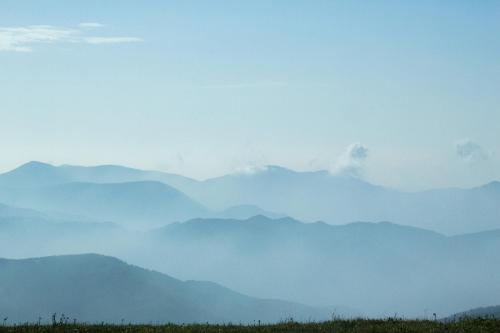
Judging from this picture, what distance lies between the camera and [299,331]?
22.8 metres

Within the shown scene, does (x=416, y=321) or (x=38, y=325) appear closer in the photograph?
(x=38, y=325)

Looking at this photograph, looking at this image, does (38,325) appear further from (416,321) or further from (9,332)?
(416,321)

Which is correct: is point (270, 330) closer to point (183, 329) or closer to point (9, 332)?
point (183, 329)

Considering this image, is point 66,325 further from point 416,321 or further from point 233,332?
point 416,321

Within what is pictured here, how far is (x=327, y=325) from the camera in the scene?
2394 cm

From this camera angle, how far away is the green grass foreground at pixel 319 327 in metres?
22.6

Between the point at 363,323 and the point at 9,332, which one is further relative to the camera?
the point at 363,323

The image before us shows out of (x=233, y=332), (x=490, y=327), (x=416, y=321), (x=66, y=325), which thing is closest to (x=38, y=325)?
(x=66, y=325)

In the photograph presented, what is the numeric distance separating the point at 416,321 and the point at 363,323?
2.07m

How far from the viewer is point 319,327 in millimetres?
23469

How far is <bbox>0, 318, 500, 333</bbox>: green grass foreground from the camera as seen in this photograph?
74.2ft

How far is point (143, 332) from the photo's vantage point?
22.6 metres

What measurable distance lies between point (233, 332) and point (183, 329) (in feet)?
6.00

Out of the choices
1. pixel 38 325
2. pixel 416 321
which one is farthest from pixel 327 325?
pixel 38 325
